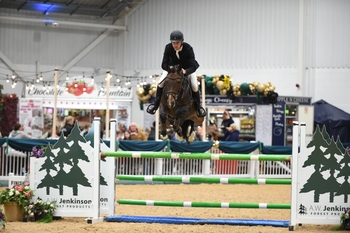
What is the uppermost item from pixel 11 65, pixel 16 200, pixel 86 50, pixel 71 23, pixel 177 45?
pixel 71 23

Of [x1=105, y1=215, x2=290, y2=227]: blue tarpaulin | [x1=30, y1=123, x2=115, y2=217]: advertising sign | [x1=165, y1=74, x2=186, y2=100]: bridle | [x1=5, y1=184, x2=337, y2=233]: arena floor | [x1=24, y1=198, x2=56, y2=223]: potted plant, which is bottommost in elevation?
[x1=5, y1=184, x2=337, y2=233]: arena floor

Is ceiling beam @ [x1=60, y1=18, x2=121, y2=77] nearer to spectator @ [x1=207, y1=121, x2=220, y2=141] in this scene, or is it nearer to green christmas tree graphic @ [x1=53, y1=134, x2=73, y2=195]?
spectator @ [x1=207, y1=121, x2=220, y2=141]

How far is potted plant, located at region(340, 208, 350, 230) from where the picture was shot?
926 cm

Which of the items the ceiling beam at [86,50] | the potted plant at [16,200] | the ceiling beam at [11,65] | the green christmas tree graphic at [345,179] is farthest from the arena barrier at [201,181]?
the ceiling beam at [86,50]

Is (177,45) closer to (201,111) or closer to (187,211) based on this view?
(201,111)

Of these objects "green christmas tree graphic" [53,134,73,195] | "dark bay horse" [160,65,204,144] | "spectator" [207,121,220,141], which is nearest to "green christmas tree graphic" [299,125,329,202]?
"dark bay horse" [160,65,204,144]

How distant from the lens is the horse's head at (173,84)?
9.23 metres

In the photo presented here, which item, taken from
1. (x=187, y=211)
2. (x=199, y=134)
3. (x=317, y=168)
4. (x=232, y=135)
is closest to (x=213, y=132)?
(x=199, y=134)

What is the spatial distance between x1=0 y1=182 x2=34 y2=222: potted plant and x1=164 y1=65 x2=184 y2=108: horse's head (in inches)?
107

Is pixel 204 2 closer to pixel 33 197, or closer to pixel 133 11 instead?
pixel 133 11

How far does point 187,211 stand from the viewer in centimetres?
1209

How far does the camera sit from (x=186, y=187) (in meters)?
16.7

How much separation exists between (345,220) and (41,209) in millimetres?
4631

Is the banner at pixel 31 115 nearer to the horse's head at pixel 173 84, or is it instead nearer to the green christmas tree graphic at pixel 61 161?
the green christmas tree graphic at pixel 61 161
